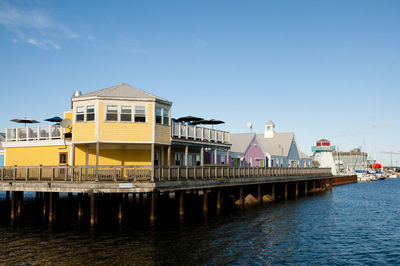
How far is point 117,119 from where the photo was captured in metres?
26.5

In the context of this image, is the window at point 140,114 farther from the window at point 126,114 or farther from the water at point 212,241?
the water at point 212,241

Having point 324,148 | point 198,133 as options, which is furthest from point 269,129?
point 198,133

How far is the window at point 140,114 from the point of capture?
26781 mm

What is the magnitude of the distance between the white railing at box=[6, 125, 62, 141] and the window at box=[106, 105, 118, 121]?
246 inches

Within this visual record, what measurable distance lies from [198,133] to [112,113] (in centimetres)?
924

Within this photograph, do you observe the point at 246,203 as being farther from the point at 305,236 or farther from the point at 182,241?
the point at 182,241

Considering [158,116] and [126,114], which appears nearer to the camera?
[126,114]

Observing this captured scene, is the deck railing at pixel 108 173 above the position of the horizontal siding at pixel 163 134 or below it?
below

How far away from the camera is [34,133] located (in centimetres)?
3153

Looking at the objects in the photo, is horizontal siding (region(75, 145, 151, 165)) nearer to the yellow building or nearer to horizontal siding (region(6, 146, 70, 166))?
the yellow building

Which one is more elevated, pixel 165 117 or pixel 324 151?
pixel 165 117

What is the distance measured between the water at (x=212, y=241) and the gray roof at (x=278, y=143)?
35.5 metres

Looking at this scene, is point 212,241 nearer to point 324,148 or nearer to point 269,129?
point 269,129

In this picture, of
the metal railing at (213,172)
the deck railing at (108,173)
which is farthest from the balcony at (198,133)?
the deck railing at (108,173)
